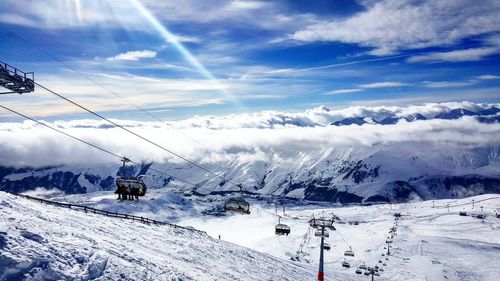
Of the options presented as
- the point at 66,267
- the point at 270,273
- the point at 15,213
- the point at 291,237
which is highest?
the point at 15,213

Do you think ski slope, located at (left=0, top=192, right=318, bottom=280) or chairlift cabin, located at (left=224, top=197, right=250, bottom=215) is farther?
chairlift cabin, located at (left=224, top=197, right=250, bottom=215)

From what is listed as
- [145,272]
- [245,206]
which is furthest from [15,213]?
[245,206]

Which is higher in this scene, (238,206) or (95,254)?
(95,254)

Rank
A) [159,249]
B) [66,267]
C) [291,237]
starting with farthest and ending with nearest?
[291,237] → [159,249] → [66,267]

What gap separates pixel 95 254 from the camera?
27.3m

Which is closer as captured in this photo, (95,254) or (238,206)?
(95,254)

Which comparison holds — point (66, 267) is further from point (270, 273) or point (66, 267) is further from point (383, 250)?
point (383, 250)

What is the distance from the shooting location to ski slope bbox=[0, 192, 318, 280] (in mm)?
23188

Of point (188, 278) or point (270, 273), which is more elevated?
point (188, 278)

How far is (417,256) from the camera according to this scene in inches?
5246

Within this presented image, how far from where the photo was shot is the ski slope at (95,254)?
76.1 feet

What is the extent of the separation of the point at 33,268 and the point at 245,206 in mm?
50097

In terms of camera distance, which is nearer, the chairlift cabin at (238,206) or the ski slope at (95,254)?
the ski slope at (95,254)

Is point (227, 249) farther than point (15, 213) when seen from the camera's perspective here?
Yes
